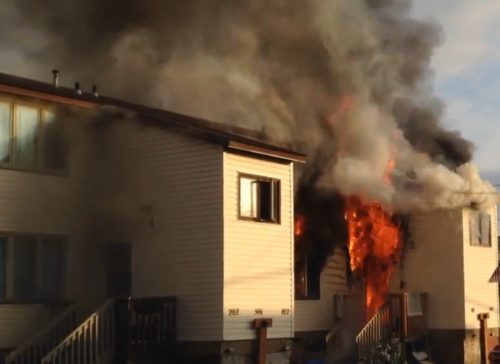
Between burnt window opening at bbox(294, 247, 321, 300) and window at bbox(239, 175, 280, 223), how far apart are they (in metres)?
3.63

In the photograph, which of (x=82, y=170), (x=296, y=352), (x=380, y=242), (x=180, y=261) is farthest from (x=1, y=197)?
(x=380, y=242)

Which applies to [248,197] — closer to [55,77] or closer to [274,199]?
[274,199]

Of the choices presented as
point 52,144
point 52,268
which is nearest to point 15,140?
point 52,144

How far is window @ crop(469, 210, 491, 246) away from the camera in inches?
1053

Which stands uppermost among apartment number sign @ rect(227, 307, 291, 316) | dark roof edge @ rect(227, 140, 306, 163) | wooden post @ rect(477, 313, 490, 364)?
dark roof edge @ rect(227, 140, 306, 163)

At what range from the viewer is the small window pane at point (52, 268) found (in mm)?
19953

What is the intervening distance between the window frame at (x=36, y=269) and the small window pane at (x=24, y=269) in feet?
0.20

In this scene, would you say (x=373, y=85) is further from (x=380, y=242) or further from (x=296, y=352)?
(x=296, y=352)

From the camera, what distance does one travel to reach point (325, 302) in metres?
26.0

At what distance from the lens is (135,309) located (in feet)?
62.1

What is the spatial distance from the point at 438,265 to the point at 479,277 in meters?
1.30

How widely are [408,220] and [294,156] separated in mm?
6942

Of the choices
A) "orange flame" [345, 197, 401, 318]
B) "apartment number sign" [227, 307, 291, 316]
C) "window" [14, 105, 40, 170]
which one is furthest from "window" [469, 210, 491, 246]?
"window" [14, 105, 40, 170]

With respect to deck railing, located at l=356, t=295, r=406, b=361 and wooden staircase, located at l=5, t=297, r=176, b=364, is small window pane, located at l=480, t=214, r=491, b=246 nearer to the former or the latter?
deck railing, located at l=356, t=295, r=406, b=361
